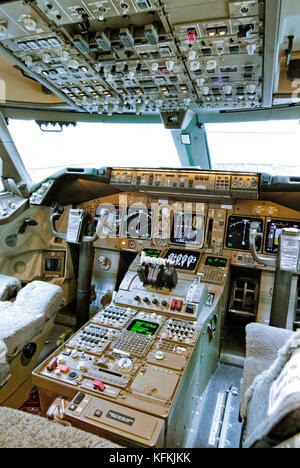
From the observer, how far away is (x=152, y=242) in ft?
11.2

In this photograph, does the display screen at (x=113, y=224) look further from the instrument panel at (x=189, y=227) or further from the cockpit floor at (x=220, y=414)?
the cockpit floor at (x=220, y=414)

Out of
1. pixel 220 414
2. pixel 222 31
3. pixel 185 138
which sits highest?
pixel 222 31

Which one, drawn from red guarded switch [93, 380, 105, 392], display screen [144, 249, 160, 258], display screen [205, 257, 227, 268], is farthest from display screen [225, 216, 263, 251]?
red guarded switch [93, 380, 105, 392]

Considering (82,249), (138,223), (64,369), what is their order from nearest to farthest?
(64,369) → (82,249) → (138,223)

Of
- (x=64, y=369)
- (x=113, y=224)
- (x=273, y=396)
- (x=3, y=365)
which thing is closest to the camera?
(x=273, y=396)

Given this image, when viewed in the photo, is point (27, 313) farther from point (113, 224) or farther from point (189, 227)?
point (189, 227)

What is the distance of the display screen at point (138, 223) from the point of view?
348 cm

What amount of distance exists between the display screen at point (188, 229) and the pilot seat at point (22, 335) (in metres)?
1.54

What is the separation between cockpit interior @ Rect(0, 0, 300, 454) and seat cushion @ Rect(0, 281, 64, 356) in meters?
0.01

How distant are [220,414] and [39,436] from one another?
149 cm

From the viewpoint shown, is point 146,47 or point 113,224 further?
point 113,224

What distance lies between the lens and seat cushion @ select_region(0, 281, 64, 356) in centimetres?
179

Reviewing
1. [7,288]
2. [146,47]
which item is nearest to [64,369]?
[7,288]
